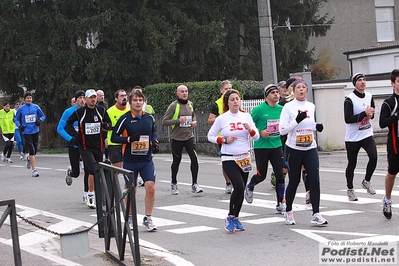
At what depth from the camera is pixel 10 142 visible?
25.0m

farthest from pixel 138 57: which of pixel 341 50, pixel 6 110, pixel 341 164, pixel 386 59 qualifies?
pixel 341 50

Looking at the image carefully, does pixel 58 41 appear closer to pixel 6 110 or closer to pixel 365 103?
pixel 6 110

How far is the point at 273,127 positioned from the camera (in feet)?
35.3

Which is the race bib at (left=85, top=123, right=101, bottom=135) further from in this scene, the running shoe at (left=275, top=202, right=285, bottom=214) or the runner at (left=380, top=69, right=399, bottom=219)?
the runner at (left=380, top=69, right=399, bottom=219)

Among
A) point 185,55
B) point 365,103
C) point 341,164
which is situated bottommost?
point 341,164

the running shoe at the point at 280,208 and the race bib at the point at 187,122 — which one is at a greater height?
the race bib at the point at 187,122

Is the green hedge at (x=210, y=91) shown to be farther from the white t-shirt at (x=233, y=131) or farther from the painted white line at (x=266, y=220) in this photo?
the white t-shirt at (x=233, y=131)

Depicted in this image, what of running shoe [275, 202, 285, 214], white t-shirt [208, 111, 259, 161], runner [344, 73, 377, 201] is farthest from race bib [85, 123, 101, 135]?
runner [344, 73, 377, 201]

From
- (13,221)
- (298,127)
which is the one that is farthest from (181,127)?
(13,221)

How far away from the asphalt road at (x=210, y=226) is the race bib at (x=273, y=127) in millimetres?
1155

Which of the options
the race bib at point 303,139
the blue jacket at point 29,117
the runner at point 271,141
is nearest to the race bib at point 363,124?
the runner at point 271,141

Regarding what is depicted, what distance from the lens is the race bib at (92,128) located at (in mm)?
11773

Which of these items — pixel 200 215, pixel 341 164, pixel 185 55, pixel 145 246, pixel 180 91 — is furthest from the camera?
pixel 185 55

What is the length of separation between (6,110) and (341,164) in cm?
1254
